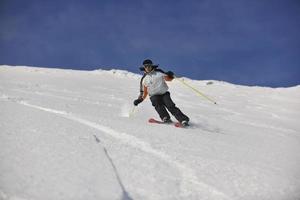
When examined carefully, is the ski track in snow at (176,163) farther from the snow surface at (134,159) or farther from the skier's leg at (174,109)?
the skier's leg at (174,109)

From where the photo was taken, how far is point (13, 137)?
6.40m

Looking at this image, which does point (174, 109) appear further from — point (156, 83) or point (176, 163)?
point (176, 163)

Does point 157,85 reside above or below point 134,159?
above

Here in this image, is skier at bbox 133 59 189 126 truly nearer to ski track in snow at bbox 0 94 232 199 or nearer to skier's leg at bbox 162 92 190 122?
Result: skier's leg at bbox 162 92 190 122

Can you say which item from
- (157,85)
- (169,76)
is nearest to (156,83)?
(157,85)

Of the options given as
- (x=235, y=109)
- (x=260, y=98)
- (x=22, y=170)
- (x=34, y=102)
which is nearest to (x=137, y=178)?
(x=22, y=170)

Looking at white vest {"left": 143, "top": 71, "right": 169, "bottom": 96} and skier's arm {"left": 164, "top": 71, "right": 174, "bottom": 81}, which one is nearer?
white vest {"left": 143, "top": 71, "right": 169, "bottom": 96}

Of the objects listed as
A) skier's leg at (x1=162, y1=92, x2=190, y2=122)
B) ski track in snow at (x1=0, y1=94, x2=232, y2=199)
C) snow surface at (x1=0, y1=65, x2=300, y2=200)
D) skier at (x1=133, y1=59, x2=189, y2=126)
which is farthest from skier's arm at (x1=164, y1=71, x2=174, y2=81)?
ski track in snow at (x1=0, y1=94, x2=232, y2=199)

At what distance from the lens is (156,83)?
35.2 feet

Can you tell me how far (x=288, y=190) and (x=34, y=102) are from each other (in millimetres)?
6784

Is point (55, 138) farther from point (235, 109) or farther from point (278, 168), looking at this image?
point (235, 109)

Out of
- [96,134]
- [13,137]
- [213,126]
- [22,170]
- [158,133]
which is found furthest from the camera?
[213,126]

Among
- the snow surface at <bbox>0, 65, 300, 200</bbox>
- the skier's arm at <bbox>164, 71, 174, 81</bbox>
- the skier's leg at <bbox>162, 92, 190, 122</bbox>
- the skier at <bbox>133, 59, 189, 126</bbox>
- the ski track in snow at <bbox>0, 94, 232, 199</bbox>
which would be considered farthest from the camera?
the skier's arm at <bbox>164, 71, 174, 81</bbox>

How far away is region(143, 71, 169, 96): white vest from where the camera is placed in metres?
10.7
